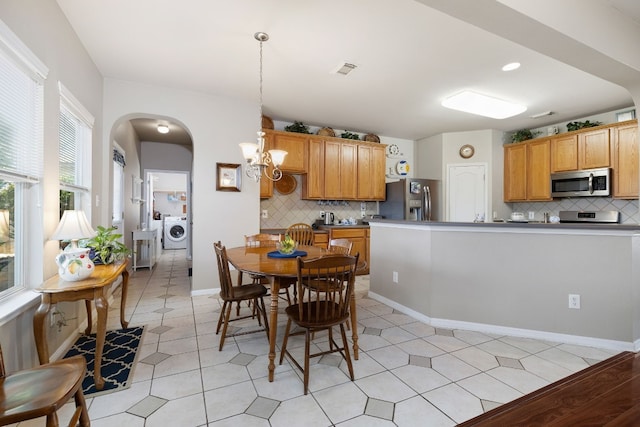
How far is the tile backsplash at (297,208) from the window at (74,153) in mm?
2401

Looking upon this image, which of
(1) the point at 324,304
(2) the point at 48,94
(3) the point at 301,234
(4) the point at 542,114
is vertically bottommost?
(1) the point at 324,304

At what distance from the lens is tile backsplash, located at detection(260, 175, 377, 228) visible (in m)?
4.98

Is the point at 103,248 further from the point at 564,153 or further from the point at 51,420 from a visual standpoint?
the point at 564,153

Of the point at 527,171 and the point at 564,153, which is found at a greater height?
the point at 564,153

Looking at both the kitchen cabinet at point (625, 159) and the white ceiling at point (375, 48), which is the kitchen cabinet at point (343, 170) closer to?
the white ceiling at point (375, 48)

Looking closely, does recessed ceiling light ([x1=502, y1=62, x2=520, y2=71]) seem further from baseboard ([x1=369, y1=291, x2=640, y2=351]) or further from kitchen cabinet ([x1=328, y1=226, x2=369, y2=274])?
kitchen cabinet ([x1=328, y1=226, x2=369, y2=274])

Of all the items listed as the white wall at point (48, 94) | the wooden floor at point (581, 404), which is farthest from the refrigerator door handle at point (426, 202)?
the white wall at point (48, 94)

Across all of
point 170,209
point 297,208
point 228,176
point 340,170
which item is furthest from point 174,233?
point 340,170

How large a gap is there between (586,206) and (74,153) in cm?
687

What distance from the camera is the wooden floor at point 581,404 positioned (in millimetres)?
992

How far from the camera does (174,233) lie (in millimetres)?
8828

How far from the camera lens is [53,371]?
129 cm

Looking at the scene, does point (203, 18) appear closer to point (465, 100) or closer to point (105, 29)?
point (105, 29)

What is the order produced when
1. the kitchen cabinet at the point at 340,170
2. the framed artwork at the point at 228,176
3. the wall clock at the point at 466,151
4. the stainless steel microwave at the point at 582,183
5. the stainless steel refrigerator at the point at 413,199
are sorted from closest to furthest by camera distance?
the framed artwork at the point at 228,176 → the stainless steel microwave at the point at 582,183 → the kitchen cabinet at the point at 340,170 → the stainless steel refrigerator at the point at 413,199 → the wall clock at the point at 466,151
